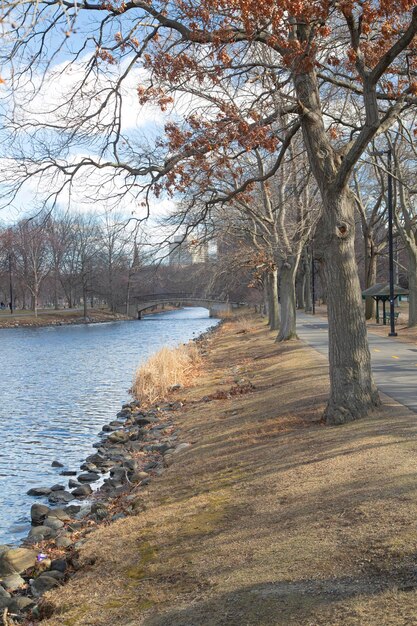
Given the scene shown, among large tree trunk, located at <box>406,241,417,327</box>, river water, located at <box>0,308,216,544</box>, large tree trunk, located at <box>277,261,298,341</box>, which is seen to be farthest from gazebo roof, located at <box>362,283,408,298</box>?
river water, located at <box>0,308,216,544</box>

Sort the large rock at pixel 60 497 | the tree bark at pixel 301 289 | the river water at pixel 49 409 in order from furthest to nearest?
the tree bark at pixel 301 289
the river water at pixel 49 409
the large rock at pixel 60 497

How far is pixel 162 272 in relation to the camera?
14.4 meters

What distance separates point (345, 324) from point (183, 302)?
243 feet

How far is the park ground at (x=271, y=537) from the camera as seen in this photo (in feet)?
16.7

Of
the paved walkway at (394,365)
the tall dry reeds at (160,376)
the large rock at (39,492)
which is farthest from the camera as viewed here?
the tall dry reeds at (160,376)

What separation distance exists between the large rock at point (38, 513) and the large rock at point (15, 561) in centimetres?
196

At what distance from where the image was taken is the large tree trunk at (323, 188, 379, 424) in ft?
34.5

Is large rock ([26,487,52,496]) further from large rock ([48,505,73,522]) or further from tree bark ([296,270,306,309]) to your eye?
tree bark ([296,270,306,309])

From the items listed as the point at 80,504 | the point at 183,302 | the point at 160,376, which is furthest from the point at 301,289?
the point at 80,504

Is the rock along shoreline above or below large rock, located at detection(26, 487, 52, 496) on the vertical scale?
above

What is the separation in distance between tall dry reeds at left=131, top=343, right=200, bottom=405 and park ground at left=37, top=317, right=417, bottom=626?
956cm

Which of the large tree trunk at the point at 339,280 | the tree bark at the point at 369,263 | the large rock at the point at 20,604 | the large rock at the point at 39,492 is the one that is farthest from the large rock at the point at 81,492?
the tree bark at the point at 369,263

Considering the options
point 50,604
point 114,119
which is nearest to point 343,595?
point 50,604

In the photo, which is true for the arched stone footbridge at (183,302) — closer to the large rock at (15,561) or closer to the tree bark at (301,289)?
the tree bark at (301,289)
